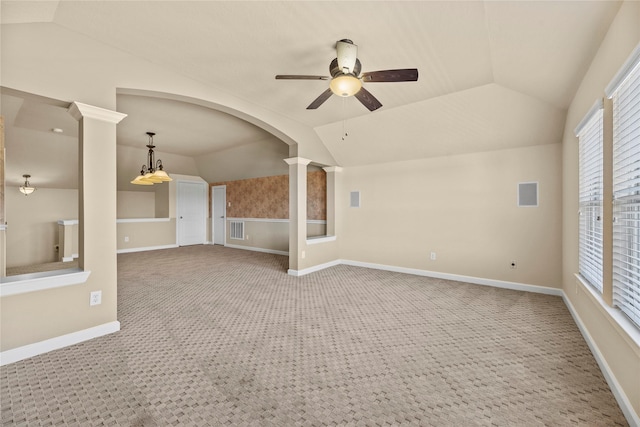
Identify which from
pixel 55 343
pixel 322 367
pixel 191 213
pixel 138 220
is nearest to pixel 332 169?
pixel 322 367

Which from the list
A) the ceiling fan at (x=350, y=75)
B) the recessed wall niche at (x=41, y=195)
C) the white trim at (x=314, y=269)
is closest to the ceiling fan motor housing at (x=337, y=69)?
the ceiling fan at (x=350, y=75)

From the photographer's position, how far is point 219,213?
9141 mm

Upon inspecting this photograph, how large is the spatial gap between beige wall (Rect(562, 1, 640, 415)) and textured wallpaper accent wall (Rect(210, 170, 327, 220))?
169 inches

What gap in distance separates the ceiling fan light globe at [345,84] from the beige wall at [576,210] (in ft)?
5.46

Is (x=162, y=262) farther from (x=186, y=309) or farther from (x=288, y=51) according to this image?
(x=288, y=51)

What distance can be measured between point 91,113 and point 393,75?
2798mm

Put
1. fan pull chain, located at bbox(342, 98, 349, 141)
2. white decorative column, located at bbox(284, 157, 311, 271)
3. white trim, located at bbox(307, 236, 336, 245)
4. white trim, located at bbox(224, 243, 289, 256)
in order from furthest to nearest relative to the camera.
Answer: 1. white trim, located at bbox(224, 243, 289, 256)
2. white trim, located at bbox(307, 236, 336, 245)
3. white decorative column, located at bbox(284, 157, 311, 271)
4. fan pull chain, located at bbox(342, 98, 349, 141)

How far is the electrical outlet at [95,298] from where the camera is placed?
8.43 feet

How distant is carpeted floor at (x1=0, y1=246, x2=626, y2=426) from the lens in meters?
1.65

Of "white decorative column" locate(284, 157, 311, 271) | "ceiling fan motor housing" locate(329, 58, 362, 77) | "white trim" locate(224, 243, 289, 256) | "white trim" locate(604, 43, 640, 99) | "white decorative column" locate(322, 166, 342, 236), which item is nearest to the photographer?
"white trim" locate(604, 43, 640, 99)

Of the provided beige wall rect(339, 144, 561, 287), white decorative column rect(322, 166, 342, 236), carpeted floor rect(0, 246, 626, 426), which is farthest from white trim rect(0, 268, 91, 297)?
beige wall rect(339, 144, 561, 287)

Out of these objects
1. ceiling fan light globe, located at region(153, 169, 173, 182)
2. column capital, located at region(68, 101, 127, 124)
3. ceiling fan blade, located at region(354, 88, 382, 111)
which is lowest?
A: ceiling fan light globe, located at region(153, 169, 173, 182)

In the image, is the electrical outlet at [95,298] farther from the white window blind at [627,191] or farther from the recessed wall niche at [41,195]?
the white window blind at [627,191]

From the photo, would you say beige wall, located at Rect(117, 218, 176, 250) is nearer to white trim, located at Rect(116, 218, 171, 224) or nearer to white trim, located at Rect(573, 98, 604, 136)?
white trim, located at Rect(116, 218, 171, 224)
